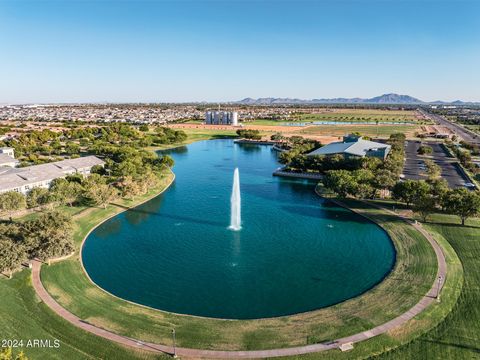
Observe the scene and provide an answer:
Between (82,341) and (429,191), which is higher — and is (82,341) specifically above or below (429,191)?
below

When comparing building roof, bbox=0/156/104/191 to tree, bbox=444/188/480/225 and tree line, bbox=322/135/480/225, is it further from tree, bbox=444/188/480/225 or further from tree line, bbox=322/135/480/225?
tree, bbox=444/188/480/225

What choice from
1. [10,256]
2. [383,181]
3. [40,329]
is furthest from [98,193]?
[383,181]

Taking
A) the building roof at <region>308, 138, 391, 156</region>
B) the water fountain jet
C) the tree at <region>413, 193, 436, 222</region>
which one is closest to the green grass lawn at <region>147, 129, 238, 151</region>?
the building roof at <region>308, 138, 391, 156</region>

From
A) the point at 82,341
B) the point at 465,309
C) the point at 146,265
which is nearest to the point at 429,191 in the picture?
the point at 465,309

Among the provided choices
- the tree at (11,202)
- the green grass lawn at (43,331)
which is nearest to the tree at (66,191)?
the tree at (11,202)

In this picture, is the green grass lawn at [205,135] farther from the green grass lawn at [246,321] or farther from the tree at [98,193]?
the green grass lawn at [246,321]

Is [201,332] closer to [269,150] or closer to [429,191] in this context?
[429,191]

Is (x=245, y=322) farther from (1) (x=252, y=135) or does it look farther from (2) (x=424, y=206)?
(1) (x=252, y=135)
